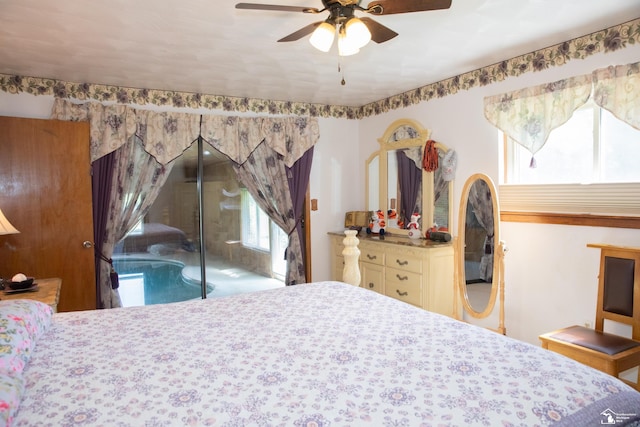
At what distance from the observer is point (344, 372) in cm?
144

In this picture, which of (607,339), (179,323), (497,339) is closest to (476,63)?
(607,339)

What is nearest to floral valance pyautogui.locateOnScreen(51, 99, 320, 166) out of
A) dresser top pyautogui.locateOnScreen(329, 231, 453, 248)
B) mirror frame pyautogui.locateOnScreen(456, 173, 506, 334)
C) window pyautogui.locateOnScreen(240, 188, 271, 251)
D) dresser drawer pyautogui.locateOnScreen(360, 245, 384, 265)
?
window pyautogui.locateOnScreen(240, 188, 271, 251)

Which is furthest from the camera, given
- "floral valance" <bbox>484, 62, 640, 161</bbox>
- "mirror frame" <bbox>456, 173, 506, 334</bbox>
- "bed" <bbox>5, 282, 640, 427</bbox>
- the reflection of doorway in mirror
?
the reflection of doorway in mirror

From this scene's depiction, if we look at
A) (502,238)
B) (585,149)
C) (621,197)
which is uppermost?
(585,149)

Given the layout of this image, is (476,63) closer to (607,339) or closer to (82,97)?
(607,339)

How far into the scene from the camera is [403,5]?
6.09 ft

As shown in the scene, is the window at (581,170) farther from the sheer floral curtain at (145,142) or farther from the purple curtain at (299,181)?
the sheer floral curtain at (145,142)

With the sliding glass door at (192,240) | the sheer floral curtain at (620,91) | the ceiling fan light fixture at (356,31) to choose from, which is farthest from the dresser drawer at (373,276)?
the ceiling fan light fixture at (356,31)

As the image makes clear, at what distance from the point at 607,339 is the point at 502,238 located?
3.84 ft

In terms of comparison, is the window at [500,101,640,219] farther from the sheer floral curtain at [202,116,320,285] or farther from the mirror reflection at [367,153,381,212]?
the sheer floral curtain at [202,116,320,285]

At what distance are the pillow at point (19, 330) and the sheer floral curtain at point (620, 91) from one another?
3.27m

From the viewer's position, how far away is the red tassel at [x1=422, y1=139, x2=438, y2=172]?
3975 mm

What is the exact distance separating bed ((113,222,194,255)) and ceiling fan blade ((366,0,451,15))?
3126mm

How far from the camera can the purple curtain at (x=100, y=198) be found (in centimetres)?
375
